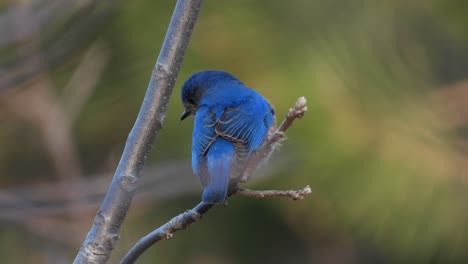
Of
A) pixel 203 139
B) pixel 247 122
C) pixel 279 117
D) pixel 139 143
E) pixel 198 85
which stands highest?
pixel 279 117

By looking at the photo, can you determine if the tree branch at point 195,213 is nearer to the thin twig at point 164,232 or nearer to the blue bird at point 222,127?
the thin twig at point 164,232

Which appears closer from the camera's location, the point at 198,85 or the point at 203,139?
the point at 203,139

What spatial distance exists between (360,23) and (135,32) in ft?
4.62

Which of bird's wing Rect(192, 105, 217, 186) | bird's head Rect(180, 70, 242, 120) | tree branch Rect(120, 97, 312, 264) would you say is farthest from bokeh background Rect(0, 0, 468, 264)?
tree branch Rect(120, 97, 312, 264)

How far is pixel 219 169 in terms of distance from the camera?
7.67ft

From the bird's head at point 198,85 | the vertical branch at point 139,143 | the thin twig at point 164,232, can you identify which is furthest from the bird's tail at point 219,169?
the bird's head at point 198,85

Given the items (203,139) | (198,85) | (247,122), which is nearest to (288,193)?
(203,139)

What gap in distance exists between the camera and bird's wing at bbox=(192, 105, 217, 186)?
2.47 m

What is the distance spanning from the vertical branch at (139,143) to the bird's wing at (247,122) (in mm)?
930

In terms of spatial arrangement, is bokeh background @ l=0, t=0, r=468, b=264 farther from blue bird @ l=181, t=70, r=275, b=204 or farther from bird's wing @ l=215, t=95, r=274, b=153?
bird's wing @ l=215, t=95, r=274, b=153

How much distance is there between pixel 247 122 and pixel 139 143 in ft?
4.03

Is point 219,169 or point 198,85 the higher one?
point 198,85

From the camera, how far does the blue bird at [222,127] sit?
2293 mm

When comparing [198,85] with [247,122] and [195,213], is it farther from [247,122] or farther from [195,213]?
[195,213]
